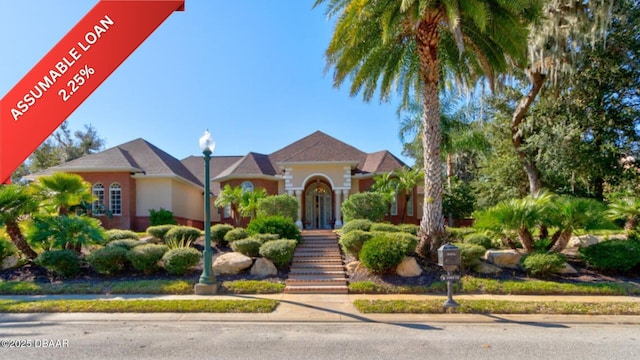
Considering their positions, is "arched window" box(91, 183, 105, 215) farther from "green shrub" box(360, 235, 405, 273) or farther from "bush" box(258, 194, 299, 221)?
"green shrub" box(360, 235, 405, 273)

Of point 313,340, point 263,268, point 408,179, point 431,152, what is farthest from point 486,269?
point 408,179

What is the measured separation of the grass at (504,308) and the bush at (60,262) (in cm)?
831

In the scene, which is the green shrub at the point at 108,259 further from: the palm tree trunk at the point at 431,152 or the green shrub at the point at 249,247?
the palm tree trunk at the point at 431,152

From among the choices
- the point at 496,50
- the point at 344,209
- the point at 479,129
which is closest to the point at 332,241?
the point at 344,209

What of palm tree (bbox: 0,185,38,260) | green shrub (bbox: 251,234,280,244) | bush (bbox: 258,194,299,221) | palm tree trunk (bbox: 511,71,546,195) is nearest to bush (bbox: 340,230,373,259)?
green shrub (bbox: 251,234,280,244)

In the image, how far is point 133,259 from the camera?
10375 mm

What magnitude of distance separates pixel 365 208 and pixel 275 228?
17.2 ft

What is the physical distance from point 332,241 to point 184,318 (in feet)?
23.2

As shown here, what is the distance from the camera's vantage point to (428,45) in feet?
35.7

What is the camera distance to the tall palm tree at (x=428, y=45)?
9.69 metres

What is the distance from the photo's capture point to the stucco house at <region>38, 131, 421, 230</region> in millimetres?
19703

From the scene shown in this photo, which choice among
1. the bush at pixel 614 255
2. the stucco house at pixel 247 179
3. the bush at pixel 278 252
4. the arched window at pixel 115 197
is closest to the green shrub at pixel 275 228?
the bush at pixel 278 252

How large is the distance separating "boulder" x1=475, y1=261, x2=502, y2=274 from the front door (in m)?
12.6

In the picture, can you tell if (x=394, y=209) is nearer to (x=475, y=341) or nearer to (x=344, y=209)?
(x=344, y=209)
